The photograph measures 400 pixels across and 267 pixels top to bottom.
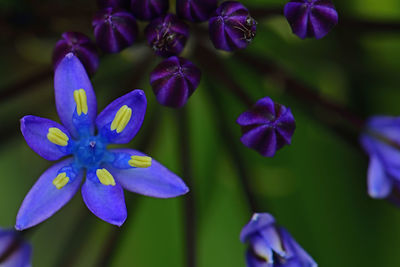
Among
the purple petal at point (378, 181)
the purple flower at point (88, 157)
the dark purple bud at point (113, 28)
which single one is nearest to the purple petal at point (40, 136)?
the purple flower at point (88, 157)

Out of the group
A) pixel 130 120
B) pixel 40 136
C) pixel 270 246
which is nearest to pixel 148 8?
pixel 130 120

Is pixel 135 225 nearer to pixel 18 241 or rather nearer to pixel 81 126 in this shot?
pixel 18 241

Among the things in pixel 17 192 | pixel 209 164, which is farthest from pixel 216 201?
pixel 17 192

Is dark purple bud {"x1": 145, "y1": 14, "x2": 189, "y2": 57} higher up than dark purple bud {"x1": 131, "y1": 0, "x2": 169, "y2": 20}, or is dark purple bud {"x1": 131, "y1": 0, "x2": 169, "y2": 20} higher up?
dark purple bud {"x1": 131, "y1": 0, "x2": 169, "y2": 20}

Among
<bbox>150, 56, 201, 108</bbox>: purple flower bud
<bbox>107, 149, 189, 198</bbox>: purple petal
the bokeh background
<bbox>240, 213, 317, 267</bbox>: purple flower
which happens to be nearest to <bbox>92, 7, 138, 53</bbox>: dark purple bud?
<bbox>150, 56, 201, 108</bbox>: purple flower bud

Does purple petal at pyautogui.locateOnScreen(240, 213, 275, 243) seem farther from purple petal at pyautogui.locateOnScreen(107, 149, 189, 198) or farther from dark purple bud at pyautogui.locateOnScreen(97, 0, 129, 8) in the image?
dark purple bud at pyautogui.locateOnScreen(97, 0, 129, 8)

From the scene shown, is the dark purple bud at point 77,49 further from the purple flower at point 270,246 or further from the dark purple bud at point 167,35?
the purple flower at point 270,246

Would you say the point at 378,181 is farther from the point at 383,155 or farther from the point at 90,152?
the point at 90,152
